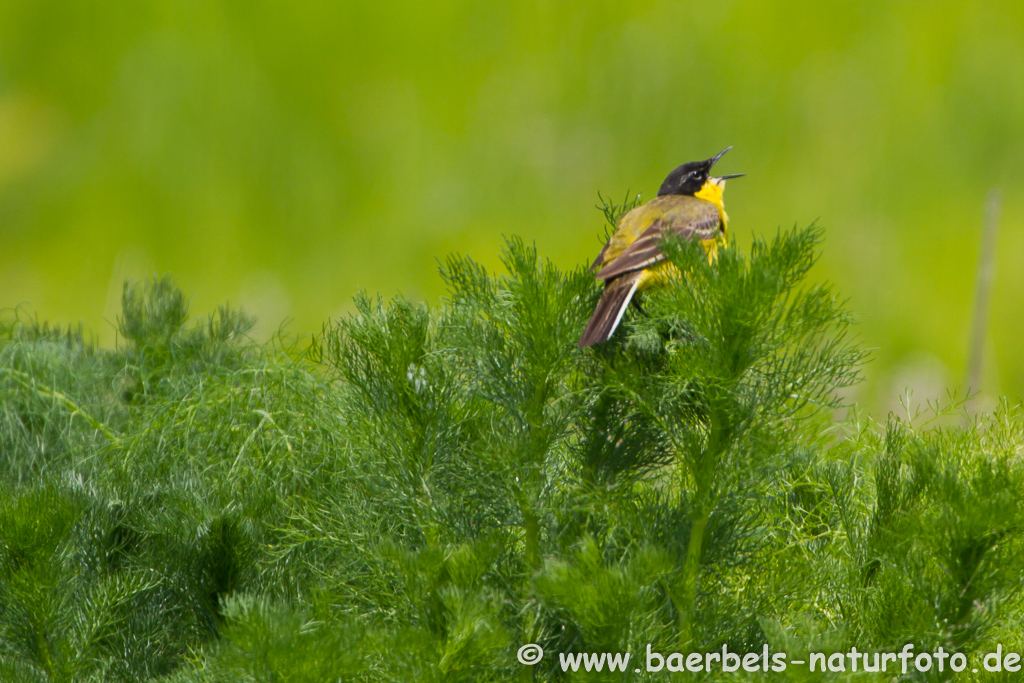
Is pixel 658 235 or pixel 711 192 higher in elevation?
pixel 711 192

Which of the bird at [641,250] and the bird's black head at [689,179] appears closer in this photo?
the bird at [641,250]

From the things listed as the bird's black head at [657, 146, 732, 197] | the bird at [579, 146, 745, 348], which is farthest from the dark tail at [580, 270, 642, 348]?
the bird's black head at [657, 146, 732, 197]

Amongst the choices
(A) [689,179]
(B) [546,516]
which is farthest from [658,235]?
(A) [689,179]

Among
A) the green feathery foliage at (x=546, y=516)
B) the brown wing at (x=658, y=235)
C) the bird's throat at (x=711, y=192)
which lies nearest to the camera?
the green feathery foliage at (x=546, y=516)

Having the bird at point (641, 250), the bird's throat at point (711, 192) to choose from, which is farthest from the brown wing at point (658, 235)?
the bird's throat at point (711, 192)

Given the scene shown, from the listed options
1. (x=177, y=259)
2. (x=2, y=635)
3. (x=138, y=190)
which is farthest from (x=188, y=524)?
(x=138, y=190)

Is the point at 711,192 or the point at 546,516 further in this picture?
the point at 711,192

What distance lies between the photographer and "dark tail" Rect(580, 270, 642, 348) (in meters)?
0.39

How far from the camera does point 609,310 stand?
1.34 feet

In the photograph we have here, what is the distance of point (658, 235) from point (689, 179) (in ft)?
1.37

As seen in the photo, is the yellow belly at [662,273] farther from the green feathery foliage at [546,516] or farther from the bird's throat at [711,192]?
the bird's throat at [711,192]

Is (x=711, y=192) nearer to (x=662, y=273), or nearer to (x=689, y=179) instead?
(x=689, y=179)

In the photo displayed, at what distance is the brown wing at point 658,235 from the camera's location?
0.45 metres

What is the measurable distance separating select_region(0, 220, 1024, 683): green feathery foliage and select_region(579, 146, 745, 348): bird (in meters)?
→ 0.01
